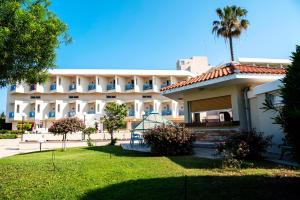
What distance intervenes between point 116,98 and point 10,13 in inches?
1881

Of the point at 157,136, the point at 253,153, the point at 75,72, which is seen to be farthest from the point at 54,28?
the point at 75,72

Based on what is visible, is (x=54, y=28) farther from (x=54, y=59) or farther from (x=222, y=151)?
(x=222, y=151)

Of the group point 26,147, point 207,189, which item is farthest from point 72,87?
point 207,189

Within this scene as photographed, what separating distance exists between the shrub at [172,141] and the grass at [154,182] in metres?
3.02

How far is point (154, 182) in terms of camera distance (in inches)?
263

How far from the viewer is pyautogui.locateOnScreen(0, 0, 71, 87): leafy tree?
8.21m

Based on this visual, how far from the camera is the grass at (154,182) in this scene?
557 cm

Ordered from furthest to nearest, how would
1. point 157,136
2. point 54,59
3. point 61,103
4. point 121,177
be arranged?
1. point 61,103
2. point 157,136
3. point 54,59
4. point 121,177

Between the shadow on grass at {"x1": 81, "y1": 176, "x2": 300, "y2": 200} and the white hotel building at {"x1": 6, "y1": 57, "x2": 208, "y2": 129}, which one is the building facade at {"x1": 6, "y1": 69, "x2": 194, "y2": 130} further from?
the shadow on grass at {"x1": 81, "y1": 176, "x2": 300, "y2": 200}

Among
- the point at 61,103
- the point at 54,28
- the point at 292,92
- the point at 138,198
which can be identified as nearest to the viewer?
the point at 292,92

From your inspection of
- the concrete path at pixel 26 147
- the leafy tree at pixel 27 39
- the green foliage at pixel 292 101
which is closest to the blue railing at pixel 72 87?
the concrete path at pixel 26 147

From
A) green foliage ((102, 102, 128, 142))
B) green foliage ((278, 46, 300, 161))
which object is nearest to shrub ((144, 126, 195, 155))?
green foliage ((278, 46, 300, 161))

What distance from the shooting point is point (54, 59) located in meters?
10.4

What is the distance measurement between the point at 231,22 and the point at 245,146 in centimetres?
1747
